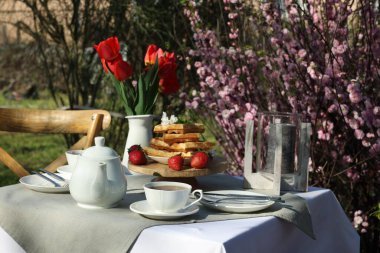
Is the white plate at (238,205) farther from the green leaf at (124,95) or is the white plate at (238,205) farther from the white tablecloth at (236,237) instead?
the green leaf at (124,95)

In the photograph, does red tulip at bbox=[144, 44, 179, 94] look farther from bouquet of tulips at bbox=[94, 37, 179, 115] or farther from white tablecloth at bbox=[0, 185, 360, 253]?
white tablecloth at bbox=[0, 185, 360, 253]

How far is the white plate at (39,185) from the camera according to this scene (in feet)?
6.11

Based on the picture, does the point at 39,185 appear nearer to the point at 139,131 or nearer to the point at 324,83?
the point at 139,131

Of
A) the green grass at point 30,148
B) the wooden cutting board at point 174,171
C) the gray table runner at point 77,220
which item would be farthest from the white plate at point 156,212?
the green grass at point 30,148

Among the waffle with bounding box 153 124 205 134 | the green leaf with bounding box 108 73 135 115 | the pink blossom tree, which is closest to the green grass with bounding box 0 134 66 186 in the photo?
the pink blossom tree

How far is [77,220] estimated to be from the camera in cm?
160

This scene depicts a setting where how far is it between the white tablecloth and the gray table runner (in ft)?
0.12

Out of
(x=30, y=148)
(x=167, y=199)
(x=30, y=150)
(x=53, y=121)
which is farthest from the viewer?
(x=30, y=148)

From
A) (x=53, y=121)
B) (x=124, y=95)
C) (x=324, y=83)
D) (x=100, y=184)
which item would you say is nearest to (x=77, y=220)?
(x=100, y=184)

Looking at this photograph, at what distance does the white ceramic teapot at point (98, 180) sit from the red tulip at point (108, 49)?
573mm

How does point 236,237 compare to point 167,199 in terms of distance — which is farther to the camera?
point 167,199

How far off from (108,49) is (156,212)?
0.79 meters

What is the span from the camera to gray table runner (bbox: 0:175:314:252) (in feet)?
5.01

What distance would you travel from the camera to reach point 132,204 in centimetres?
166
